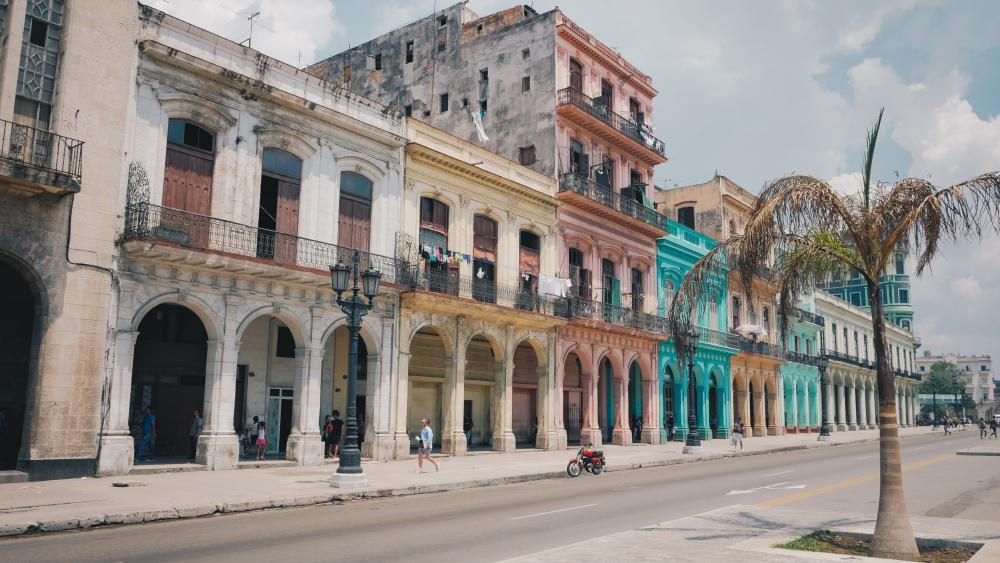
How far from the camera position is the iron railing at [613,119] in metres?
31.8

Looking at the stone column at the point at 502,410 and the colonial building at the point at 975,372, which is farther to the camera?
the colonial building at the point at 975,372

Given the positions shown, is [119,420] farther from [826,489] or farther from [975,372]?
[975,372]

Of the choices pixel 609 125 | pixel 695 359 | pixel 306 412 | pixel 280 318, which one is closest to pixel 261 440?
pixel 306 412

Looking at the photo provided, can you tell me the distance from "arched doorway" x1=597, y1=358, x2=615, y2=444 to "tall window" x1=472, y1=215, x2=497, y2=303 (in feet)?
33.9

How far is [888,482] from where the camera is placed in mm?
9398

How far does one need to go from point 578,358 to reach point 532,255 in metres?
6.23

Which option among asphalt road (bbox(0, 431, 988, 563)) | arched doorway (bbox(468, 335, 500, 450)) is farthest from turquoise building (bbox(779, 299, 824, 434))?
asphalt road (bbox(0, 431, 988, 563))

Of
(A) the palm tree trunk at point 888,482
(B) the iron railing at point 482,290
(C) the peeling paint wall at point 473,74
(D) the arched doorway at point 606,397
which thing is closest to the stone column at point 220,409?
(B) the iron railing at point 482,290

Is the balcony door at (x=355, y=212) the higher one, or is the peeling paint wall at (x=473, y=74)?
the peeling paint wall at (x=473, y=74)

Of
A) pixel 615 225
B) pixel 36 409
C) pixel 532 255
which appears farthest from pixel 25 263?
pixel 615 225

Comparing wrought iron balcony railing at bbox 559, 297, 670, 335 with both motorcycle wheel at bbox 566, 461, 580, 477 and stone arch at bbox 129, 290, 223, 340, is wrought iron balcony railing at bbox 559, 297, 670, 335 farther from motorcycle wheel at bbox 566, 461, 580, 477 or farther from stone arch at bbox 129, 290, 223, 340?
stone arch at bbox 129, 290, 223, 340

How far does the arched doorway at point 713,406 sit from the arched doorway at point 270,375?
25.8 m

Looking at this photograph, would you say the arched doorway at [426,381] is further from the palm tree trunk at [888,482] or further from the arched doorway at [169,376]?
the palm tree trunk at [888,482]

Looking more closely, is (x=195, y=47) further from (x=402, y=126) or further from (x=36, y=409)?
(x=36, y=409)
